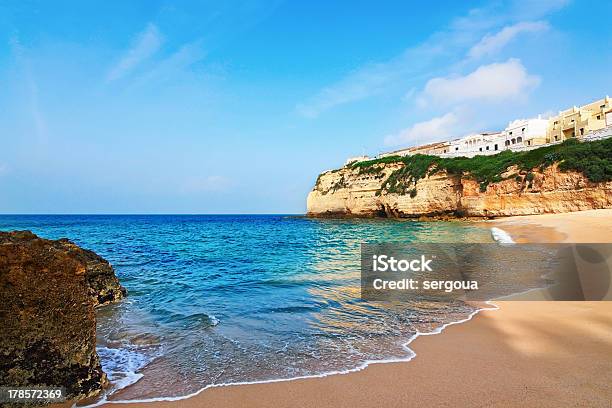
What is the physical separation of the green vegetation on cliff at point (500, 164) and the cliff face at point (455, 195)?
1.76ft

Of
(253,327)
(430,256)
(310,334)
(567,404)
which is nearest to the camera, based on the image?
(567,404)

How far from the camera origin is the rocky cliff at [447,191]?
30688 mm

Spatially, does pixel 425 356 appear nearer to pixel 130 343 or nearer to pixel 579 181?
pixel 130 343

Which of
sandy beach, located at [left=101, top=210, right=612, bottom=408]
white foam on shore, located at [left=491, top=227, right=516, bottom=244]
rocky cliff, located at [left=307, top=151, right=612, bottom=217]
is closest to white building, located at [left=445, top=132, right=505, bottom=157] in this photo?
rocky cliff, located at [left=307, top=151, right=612, bottom=217]

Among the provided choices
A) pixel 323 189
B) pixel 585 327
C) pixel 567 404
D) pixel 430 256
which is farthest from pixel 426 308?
pixel 323 189

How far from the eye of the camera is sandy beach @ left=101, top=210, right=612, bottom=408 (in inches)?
136

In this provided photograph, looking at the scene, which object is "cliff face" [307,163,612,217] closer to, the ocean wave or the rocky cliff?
the rocky cliff

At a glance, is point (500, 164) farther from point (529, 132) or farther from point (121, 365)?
point (121, 365)

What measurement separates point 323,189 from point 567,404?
6117cm

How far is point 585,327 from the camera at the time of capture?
17.9 ft

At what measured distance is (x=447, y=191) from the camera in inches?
1734

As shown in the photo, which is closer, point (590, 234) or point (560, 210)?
point (590, 234)

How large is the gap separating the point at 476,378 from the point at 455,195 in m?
42.7

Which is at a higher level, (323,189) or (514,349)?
(323,189)
